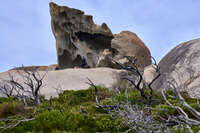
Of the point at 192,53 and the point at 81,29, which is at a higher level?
the point at 81,29

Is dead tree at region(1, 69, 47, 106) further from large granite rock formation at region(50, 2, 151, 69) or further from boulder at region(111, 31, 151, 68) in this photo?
boulder at region(111, 31, 151, 68)

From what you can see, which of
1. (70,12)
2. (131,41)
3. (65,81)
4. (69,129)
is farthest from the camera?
(131,41)

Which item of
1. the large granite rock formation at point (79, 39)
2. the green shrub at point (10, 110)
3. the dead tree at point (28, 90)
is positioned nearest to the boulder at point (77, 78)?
the dead tree at point (28, 90)

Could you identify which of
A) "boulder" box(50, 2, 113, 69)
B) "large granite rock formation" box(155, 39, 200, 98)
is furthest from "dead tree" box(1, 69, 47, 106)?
"boulder" box(50, 2, 113, 69)

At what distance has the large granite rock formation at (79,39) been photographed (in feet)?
110

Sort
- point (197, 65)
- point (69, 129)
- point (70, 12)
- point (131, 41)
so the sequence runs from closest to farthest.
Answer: point (69, 129) < point (197, 65) < point (70, 12) < point (131, 41)

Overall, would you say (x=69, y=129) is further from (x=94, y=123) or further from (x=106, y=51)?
(x=106, y=51)

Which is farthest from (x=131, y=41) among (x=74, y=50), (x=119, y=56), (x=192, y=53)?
(x=192, y=53)

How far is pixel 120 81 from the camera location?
2427cm

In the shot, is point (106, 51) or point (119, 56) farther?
point (119, 56)

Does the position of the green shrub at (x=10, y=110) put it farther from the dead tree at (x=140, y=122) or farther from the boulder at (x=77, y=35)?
the boulder at (x=77, y=35)

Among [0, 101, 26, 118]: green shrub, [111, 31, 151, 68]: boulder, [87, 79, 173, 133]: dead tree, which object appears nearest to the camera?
[87, 79, 173, 133]: dead tree

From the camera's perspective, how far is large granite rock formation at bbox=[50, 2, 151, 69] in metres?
33.4

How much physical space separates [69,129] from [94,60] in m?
27.8
